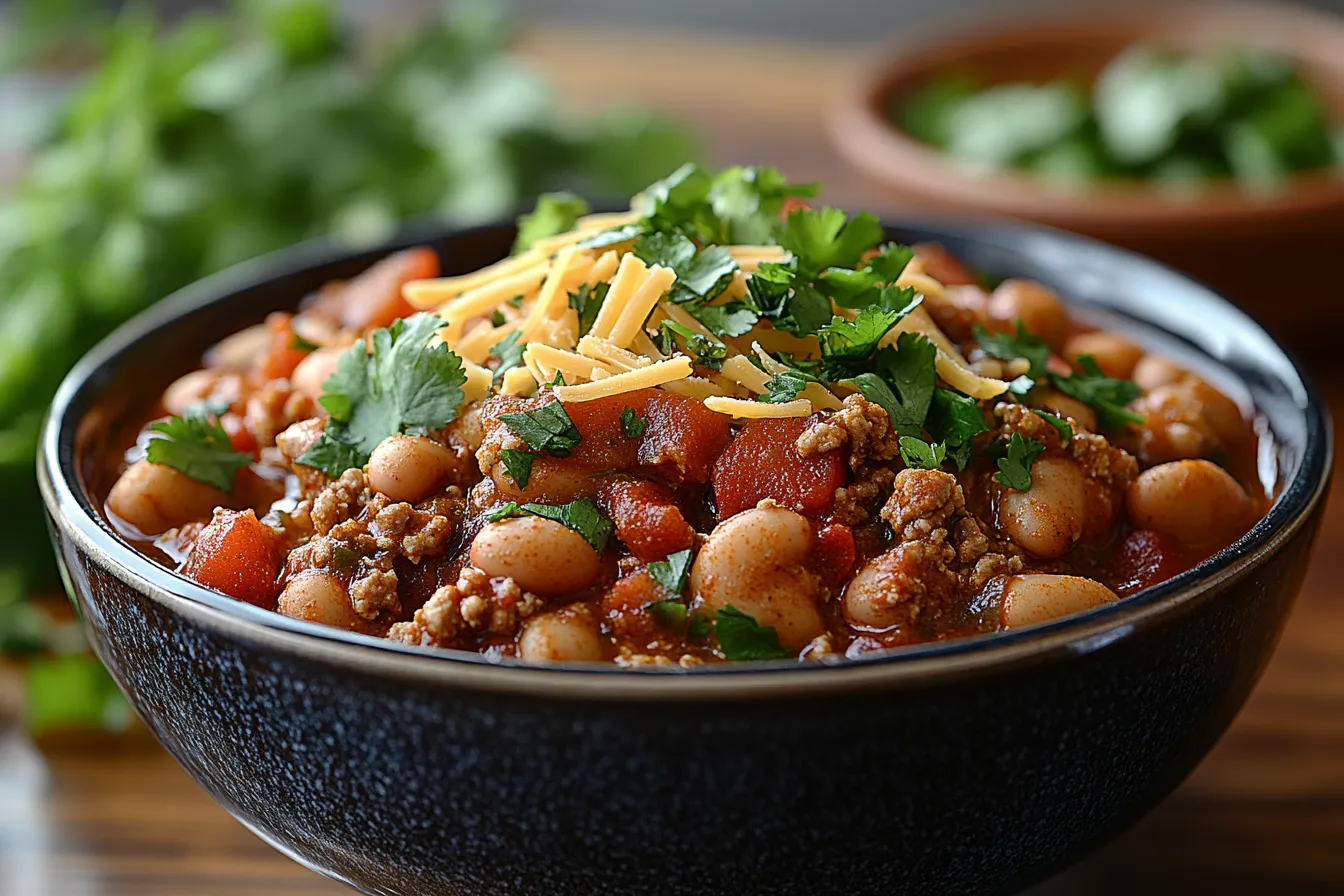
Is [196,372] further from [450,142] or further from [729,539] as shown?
[450,142]

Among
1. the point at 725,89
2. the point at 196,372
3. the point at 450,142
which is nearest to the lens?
the point at 196,372

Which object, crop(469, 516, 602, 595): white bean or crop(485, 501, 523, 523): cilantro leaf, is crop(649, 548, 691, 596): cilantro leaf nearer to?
crop(469, 516, 602, 595): white bean

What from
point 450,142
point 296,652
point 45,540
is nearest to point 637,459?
point 296,652

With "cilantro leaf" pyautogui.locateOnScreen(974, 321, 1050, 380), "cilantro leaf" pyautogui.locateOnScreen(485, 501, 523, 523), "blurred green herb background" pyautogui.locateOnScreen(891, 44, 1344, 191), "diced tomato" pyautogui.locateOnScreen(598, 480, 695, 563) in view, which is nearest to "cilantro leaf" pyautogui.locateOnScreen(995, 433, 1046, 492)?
"cilantro leaf" pyautogui.locateOnScreen(974, 321, 1050, 380)

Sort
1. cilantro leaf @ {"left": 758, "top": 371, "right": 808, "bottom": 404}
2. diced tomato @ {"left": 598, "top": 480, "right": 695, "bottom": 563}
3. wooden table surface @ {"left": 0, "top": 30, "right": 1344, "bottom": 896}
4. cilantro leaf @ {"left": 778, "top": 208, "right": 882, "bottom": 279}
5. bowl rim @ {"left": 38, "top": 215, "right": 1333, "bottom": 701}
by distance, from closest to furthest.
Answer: bowl rim @ {"left": 38, "top": 215, "right": 1333, "bottom": 701} < diced tomato @ {"left": 598, "top": 480, "right": 695, "bottom": 563} < cilantro leaf @ {"left": 758, "top": 371, "right": 808, "bottom": 404} < cilantro leaf @ {"left": 778, "top": 208, "right": 882, "bottom": 279} < wooden table surface @ {"left": 0, "top": 30, "right": 1344, "bottom": 896}

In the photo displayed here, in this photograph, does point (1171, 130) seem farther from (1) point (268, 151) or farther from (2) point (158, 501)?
(2) point (158, 501)

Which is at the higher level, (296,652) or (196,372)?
(296,652)

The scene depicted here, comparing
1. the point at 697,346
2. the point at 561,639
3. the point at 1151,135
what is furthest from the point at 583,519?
the point at 1151,135
